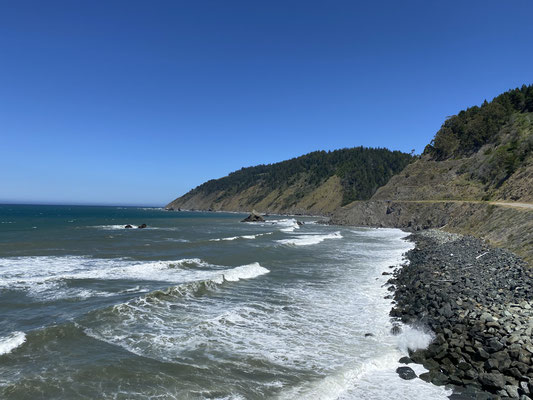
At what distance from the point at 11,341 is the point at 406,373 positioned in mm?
13236

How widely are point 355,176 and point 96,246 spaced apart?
5829 inches

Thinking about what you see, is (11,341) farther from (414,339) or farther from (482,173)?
(482,173)

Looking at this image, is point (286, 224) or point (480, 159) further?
point (286, 224)

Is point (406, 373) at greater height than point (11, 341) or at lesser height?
lesser

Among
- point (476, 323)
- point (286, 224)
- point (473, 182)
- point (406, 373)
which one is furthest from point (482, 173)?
point (406, 373)

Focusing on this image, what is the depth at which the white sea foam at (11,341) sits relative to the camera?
436 inches

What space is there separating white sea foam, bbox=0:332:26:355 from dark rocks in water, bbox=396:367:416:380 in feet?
41.7

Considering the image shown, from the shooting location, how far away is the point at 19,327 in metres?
13.2

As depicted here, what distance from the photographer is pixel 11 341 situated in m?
11.5

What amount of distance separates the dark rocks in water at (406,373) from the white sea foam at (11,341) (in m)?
12.7

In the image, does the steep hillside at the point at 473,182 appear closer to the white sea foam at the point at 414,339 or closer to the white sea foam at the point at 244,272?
the white sea foam at the point at 414,339

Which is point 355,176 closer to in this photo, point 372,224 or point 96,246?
point 372,224

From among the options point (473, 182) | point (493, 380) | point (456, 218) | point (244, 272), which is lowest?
point (244, 272)

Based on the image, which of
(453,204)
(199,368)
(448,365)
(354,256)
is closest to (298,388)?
(199,368)
